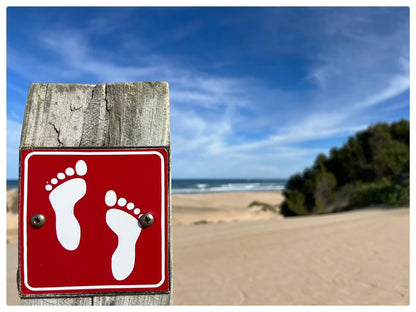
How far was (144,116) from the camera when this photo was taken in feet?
3.60

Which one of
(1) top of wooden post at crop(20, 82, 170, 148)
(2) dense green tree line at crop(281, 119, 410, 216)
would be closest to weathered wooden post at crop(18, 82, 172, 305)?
(1) top of wooden post at crop(20, 82, 170, 148)

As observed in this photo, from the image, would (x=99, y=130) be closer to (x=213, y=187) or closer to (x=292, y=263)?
(x=292, y=263)

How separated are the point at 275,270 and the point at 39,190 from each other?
4459 mm

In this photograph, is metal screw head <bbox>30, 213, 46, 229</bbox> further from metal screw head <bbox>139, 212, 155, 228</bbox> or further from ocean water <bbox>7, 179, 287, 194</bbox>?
ocean water <bbox>7, 179, 287, 194</bbox>

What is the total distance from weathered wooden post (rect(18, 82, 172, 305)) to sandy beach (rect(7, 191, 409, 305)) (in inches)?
62.0

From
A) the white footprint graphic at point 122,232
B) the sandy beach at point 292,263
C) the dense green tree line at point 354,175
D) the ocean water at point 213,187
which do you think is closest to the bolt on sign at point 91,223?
the white footprint graphic at point 122,232

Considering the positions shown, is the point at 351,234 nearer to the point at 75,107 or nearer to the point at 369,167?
the point at 75,107

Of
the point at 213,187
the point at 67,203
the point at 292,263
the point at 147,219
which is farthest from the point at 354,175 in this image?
the point at 213,187

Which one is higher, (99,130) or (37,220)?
(99,130)

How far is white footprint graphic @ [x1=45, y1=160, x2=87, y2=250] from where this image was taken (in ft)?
3.45

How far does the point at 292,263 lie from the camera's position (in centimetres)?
512

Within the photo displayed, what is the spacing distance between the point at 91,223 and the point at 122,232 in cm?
11

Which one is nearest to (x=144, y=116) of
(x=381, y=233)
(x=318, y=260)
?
(x=318, y=260)
